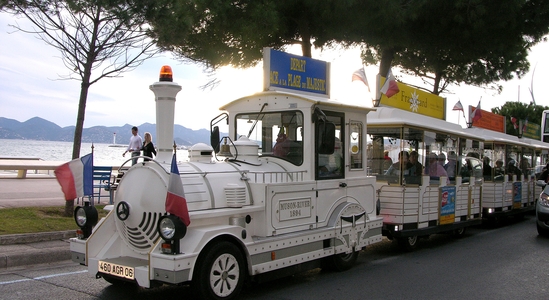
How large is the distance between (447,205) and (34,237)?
7.92m

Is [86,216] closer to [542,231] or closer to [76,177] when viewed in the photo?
[76,177]

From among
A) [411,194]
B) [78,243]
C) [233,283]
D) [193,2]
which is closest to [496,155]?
[411,194]

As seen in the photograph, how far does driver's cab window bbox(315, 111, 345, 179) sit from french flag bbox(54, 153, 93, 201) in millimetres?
2926

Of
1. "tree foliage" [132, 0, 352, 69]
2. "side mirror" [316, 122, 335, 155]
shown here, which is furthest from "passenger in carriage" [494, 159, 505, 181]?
"side mirror" [316, 122, 335, 155]

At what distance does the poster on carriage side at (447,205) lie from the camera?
34.0ft

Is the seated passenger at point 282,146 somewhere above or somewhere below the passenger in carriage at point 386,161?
above

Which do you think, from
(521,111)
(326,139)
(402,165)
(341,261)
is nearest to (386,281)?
(341,261)

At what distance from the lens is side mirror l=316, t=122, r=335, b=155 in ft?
21.8

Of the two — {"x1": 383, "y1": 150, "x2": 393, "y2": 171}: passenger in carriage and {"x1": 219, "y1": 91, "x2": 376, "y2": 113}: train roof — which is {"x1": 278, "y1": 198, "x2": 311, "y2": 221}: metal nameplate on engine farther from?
{"x1": 383, "y1": 150, "x2": 393, "y2": 171}: passenger in carriage

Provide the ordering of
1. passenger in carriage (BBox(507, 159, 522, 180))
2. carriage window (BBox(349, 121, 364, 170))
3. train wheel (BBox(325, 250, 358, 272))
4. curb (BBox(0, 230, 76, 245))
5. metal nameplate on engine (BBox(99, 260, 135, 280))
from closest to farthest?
metal nameplate on engine (BBox(99, 260, 135, 280)) → train wheel (BBox(325, 250, 358, 272)) → carriage window (BBox(349, 121, 364, 170)) → curb (BBox(0, 230, 76, 245)) → passenger in carriage (BBox(507, 159, 522, 180))

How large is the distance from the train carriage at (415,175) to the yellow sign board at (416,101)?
651 millimetres

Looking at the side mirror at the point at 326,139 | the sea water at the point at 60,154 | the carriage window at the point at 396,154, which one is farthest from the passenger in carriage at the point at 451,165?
the sea water at the point at 60,154

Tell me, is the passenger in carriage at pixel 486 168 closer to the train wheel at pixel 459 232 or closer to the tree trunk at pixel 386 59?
the train wheel at pixel 459 232

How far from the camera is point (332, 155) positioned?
23.7 feet
